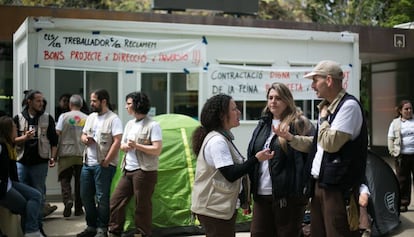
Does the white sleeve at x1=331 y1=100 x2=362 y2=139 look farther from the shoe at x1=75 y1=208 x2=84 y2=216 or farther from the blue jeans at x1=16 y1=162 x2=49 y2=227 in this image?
the shoe at x1=75 y1=208 x2=84 y2=216

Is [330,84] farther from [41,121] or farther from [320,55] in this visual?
[320,55]

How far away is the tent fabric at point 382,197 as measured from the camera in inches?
287

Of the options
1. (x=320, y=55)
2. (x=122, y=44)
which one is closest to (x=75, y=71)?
(x=122, y=44)

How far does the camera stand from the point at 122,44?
9.71 meters

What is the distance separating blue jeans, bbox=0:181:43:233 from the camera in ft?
20.7

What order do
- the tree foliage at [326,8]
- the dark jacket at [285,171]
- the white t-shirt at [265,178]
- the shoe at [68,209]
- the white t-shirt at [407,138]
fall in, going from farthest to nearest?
1. the tree foliage at [326,8]
2. the white t-shirt at [407,138]
3. the shoe at [68,209]
4. the white t-shirt at [265,178]
5. the dark jacket at [285,171]

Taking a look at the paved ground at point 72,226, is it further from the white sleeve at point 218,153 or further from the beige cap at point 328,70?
the beige cap at point 328,70

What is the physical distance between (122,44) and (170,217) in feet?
12.0

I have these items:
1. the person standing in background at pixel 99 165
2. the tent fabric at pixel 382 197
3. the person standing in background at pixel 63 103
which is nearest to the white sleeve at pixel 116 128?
the person standing in background at pixel 99 165

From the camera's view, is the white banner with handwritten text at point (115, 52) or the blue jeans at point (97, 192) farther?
the white banner with handwritten text at point (115, 52)

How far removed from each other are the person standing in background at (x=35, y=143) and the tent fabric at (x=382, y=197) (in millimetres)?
4176

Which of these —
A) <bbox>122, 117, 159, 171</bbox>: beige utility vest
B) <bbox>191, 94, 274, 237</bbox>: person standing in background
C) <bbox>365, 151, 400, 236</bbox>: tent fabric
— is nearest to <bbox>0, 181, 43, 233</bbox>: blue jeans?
<bbox>122, 117, 159, 171</bbox>: beige utility vest

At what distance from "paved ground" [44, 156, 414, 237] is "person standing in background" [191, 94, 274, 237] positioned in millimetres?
3037

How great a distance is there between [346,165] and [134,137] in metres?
3.21
